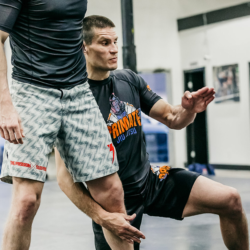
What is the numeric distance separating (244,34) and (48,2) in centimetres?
678

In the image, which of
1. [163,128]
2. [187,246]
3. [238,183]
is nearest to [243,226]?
[187,246]

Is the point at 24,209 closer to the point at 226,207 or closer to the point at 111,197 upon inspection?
the point at 111,197

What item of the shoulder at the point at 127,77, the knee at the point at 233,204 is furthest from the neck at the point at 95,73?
the knee at the point at 233,204

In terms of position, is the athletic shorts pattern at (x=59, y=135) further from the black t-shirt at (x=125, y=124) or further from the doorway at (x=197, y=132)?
the doorway at (x=197, y=132)

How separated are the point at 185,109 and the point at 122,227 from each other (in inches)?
29.3

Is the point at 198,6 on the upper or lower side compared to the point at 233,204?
upper

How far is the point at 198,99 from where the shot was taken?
7.23 feet

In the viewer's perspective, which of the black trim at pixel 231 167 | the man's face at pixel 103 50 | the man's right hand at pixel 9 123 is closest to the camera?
the man's right hand at pixel 9 123

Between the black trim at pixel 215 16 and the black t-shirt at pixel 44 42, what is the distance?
665cm

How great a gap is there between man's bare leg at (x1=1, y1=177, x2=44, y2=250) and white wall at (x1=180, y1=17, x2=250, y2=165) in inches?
271

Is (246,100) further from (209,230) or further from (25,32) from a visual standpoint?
(25,32)

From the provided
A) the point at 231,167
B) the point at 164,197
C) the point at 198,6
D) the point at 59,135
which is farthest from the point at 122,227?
the point at 198,6

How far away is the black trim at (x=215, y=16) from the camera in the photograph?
26.0 feet

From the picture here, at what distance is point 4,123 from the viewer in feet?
5.56
